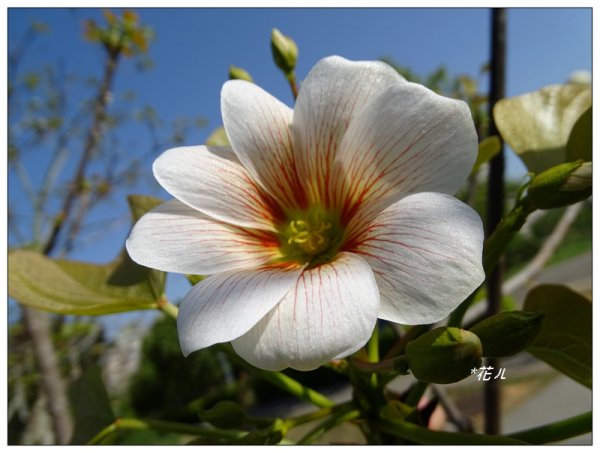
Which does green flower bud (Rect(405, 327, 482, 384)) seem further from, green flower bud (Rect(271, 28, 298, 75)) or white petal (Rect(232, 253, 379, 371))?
green flower bud (Rect(271, 28, 298, 75))

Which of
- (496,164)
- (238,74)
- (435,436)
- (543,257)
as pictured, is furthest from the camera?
(543,257)

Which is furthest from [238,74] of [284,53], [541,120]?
[541,120]

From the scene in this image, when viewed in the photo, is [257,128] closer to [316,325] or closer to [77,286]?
[316,325]

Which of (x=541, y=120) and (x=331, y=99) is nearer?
(x=331, y=99)

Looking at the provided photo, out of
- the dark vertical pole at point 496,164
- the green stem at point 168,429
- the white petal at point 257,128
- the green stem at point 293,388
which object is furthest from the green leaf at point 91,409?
the dark vertical pole at point 496,164

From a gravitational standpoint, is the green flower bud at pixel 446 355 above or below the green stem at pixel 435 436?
above

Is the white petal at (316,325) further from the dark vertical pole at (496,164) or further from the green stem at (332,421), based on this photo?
the dark vertical pole at (496,164)

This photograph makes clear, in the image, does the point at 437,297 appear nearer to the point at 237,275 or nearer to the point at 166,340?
the point at 237,275
